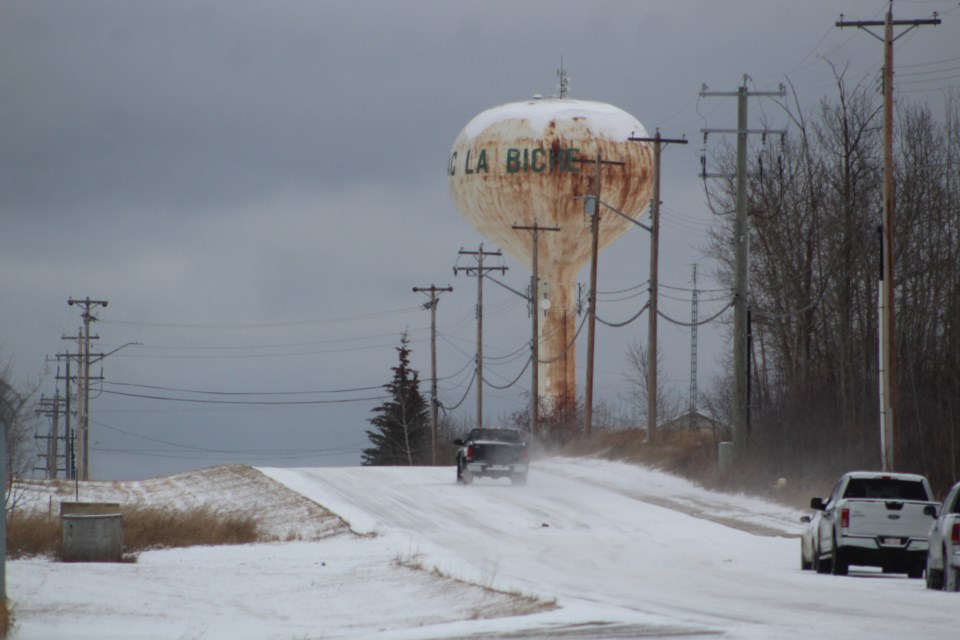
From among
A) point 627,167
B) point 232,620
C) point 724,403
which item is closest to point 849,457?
point 724,403

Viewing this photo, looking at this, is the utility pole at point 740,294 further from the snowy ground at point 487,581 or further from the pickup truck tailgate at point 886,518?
the pickup truck tailgate at point 886,518

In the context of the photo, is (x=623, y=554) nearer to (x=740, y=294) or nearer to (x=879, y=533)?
(x=879, y=533)

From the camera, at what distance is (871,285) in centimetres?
4706

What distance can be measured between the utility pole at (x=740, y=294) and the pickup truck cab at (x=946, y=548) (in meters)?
20.8

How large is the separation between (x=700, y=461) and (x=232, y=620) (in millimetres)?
30823

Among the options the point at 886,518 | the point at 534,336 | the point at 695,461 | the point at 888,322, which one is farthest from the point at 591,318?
the point at 886,518

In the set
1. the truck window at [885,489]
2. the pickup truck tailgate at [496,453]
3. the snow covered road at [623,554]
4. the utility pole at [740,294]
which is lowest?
the snow covered road at [623,554]

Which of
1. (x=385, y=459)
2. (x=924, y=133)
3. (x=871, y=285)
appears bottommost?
(x=385, y=459)

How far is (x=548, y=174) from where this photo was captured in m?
70.7

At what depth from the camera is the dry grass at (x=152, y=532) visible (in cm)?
2636

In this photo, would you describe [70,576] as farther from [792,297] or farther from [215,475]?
[792,297]

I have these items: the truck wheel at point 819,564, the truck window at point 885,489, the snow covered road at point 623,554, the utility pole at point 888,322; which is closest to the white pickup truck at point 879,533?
the truck wheel at point 819,564

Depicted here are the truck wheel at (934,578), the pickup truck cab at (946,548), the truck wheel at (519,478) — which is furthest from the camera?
the truck wheel at (519,478)

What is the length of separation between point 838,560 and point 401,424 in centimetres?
7278
